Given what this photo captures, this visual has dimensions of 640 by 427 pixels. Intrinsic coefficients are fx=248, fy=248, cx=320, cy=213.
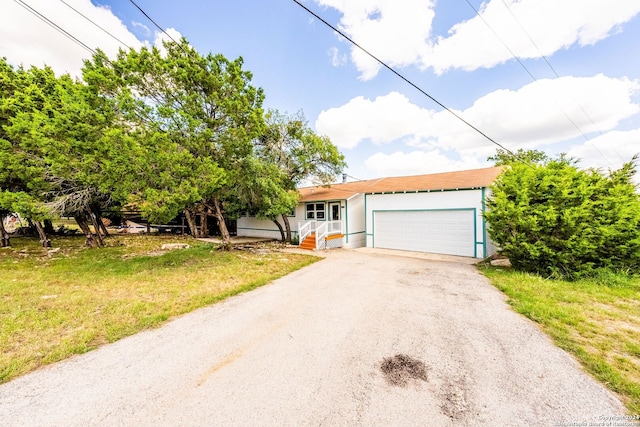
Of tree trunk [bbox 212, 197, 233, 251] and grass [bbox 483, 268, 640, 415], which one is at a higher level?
tree trunk [bbox 212, 197, 233, 251]

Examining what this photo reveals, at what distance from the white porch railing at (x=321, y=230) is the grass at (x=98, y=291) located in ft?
8.28

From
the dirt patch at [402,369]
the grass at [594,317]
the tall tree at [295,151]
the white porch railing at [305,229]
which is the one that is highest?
the tall tree at [295,151]

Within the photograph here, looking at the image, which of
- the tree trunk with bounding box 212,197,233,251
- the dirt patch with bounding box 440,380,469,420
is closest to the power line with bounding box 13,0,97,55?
the tree trunk with bounding box 212,197,233,251

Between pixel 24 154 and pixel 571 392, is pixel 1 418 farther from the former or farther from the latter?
pixel 24 154

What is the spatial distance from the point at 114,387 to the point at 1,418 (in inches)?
32.0

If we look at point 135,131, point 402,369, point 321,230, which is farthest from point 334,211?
point 402,369

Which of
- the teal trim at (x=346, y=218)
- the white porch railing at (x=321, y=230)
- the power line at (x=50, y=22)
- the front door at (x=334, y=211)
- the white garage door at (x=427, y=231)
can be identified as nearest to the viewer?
the power line at (x=50, y=22)

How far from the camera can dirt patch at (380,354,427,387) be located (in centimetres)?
282

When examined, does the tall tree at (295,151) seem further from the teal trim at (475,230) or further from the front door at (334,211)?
the teal trim at (475,230)

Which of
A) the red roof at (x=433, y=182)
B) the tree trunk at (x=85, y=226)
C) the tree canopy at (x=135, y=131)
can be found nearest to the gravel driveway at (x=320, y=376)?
the tree canopy at (x=135, y=131)

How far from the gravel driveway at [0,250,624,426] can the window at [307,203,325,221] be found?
1045 centimetres

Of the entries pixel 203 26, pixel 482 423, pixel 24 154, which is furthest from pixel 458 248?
pixel 24 154

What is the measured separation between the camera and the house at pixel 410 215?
10.4 m

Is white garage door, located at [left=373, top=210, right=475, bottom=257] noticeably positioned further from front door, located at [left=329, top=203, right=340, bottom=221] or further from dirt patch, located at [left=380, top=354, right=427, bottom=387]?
dirt patch, located at [left=380, top=354, right=427, bottom=387]
